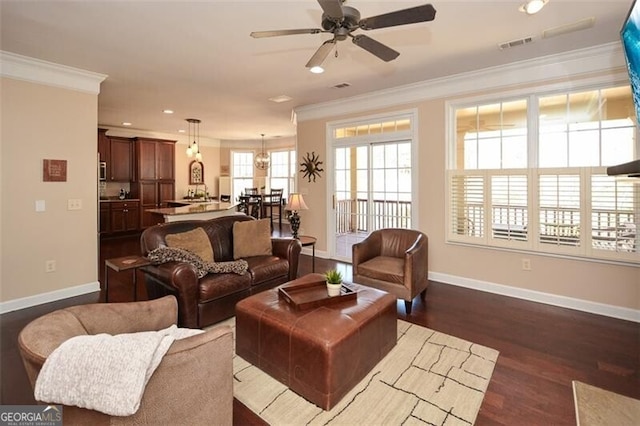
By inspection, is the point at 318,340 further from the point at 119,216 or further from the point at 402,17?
the point at 119,216

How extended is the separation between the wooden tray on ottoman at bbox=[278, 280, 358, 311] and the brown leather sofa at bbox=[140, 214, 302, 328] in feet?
2.45

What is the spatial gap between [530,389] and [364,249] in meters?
2.01

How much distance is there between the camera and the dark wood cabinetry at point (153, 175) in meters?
7.74

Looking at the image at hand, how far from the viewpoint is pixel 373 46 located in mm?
2324

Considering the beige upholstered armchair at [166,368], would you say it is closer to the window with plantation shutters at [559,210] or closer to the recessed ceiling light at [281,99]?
the window with plantation shutters at [559,210]

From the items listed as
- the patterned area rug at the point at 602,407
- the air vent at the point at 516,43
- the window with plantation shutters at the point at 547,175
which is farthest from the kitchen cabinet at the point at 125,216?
the patterned area rug at the point at 602,407

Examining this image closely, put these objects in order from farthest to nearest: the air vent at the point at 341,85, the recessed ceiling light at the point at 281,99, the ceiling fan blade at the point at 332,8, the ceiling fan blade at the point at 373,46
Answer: the recessed ceiling light at the point at 281,99
the air vent at the point at 341,85
the ceiling fan blade at the point at 373,46
the ceiling fan blade at the point at 332,8

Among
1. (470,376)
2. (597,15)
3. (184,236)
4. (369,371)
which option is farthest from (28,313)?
(597,15)

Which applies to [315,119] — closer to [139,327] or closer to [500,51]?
[500,51]

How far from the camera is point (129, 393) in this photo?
1149 millimetres

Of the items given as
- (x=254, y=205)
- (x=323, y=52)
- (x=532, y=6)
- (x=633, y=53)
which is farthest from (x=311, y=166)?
(x=633, y=53)

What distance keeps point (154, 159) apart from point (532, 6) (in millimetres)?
7995

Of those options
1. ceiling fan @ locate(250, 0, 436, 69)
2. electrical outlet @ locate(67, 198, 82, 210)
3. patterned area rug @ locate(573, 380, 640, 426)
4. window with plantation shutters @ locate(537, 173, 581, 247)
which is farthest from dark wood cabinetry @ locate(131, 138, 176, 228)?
patterned area rug @ locate(573, 380, 640, 426)

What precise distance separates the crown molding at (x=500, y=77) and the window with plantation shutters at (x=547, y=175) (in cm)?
21
